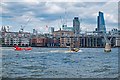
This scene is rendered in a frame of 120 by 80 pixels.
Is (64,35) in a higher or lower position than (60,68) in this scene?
higher

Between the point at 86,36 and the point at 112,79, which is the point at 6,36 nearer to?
the point at 86,36

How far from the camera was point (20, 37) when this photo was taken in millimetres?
197000

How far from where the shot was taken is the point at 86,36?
651 ft

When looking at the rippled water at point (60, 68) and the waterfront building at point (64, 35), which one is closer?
the rippled water at point (60, 68)

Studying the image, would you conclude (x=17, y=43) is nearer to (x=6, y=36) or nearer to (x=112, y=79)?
(x=6, y=36)

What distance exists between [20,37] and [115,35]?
5769 centimetres

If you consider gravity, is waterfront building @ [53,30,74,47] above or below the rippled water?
above

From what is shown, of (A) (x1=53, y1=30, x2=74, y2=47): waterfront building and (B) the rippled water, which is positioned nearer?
(B) the rippled water

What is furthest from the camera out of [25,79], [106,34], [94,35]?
[94,35]

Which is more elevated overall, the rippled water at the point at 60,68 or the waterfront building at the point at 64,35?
the waterfront building at the point at 64,35

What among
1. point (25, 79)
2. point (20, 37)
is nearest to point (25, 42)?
point (20, 37)

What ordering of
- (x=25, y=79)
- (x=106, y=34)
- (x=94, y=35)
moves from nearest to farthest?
(x=25, y=79), (x=106, y=34), (x=94, y=35)

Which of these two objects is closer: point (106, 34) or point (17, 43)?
point (106, 34)

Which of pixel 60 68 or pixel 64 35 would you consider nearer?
pixel 60 68
